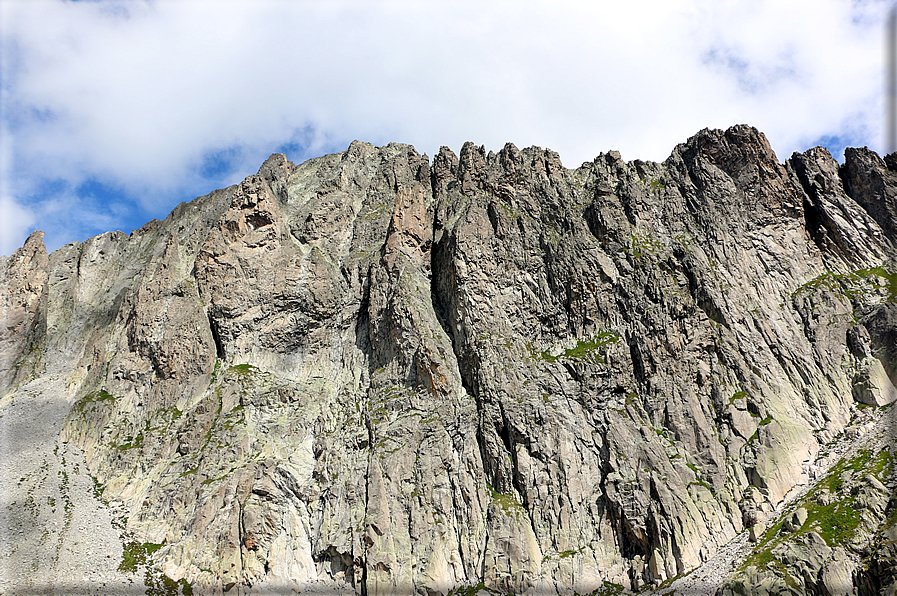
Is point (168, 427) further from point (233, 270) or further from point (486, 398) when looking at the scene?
point (486, 398)

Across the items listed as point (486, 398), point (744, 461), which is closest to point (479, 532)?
point (486, 398)

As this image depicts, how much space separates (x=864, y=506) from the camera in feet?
165

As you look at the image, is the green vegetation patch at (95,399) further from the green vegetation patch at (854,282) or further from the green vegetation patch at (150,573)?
the green vegetation patch at (854,282)

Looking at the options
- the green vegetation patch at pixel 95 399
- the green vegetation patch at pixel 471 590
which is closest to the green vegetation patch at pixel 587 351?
the green vegetation patch at pixel 471 590

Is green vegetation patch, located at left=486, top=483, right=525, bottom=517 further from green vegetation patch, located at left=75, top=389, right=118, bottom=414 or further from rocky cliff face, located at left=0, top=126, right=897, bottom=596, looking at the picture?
green vegetation patch, located at left=75, top=389, right=118, bottom=414

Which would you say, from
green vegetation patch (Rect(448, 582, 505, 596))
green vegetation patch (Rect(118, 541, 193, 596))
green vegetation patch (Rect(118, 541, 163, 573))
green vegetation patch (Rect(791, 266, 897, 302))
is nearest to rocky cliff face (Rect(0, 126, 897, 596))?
green vegetation patch (Rect(118, 541, 163, 573))

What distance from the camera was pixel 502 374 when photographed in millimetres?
67125

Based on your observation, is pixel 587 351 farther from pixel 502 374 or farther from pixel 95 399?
pixel 95 399

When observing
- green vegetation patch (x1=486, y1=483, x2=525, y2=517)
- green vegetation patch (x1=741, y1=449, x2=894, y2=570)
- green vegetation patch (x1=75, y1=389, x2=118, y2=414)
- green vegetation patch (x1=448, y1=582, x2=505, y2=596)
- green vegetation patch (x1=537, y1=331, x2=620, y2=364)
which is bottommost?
green vegetation patch (x1=448, y1=582, x2=505, y2=596)

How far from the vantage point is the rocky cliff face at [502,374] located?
55.5 m

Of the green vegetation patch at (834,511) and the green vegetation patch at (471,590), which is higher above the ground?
the green vegetation patch at (834,511)

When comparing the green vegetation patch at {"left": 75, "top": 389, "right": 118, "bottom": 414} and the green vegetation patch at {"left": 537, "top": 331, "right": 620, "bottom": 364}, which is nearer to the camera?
the green vegetation patch at {"left": 537, "top": 331, "right": 620, "bottom": 364}

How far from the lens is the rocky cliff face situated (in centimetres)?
5547

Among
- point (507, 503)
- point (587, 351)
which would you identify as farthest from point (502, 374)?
point (507, 503)
